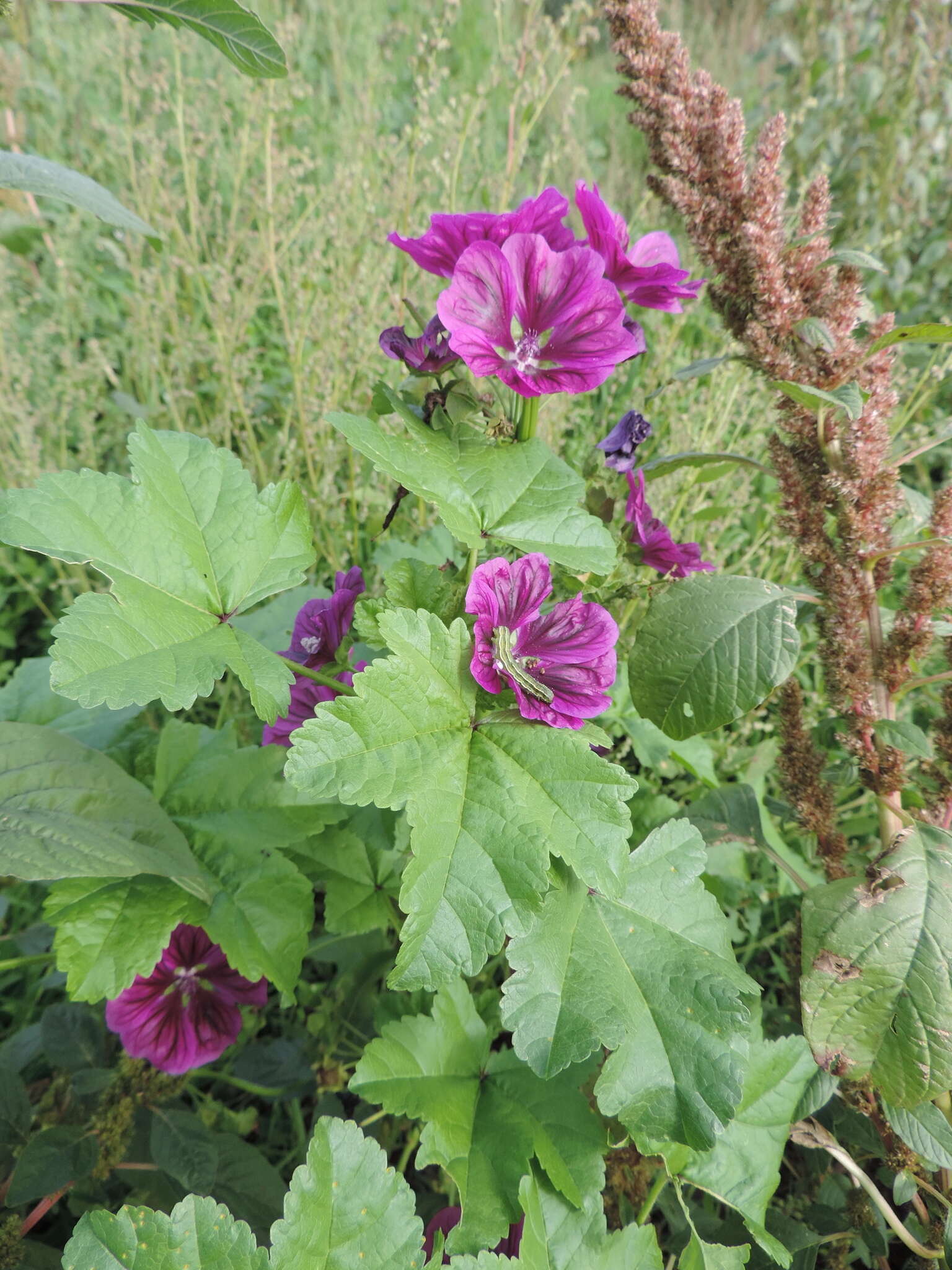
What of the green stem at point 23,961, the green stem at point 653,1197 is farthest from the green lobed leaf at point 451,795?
the green stem at point 23,961

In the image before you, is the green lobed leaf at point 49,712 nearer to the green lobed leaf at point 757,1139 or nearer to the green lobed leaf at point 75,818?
the green lobed leaf at point 75,818

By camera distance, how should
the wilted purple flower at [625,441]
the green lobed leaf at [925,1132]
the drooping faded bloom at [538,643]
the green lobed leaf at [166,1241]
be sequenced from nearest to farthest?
the green lobed leaf at [166,1241] → the drooping faded bloom at [538,643] → the green lobed leaf at [925,1132] → the wilted purple flower at [625,441]

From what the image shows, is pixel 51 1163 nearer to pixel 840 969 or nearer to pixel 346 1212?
pixel 346 1212

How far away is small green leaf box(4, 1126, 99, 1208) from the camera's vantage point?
0.89 metres

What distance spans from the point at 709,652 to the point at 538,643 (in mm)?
224

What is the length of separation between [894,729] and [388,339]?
0.67 meters

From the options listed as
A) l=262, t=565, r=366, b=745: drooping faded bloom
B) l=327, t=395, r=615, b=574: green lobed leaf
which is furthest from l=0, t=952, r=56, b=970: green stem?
l=327, t=395, r=615, b=574: green lobed leaf

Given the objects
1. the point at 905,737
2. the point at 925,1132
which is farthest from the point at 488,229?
the point at 925,1132

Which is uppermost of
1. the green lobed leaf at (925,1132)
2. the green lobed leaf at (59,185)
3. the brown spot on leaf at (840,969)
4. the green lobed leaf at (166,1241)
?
the green lobed leaf at (59,185)

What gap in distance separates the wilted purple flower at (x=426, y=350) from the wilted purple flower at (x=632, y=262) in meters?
0.17

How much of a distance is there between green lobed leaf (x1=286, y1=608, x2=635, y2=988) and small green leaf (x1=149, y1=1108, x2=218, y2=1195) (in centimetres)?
55

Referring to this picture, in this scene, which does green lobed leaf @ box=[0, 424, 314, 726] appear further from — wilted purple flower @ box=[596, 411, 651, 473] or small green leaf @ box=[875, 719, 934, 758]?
small green leaf @ box=[875, 719, 934, 758]

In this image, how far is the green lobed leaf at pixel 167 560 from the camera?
66cm

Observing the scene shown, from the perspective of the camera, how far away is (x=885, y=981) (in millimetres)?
799
